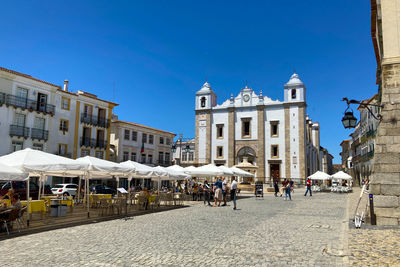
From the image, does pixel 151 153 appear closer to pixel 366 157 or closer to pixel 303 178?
pixel 303 178

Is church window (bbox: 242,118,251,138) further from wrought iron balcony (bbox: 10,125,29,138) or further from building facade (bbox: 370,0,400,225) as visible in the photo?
building facade (bbox: 370,0,400,225)

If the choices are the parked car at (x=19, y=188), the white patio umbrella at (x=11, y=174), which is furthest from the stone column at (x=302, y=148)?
the white patio umbrella at (x=11, y=174)

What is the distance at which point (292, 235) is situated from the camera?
27.7ft

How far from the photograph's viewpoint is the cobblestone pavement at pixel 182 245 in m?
5.84

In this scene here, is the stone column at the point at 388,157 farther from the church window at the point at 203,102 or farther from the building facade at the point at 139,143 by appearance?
the church window at the point at 203,102

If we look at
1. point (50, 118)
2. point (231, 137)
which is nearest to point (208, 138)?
point (231, 137)

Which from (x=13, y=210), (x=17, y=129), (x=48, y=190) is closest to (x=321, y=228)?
(x=13, y=210)

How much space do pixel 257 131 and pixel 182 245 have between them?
40.8 meters

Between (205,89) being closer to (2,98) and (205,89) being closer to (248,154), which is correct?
(248,154)

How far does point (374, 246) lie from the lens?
270 inches

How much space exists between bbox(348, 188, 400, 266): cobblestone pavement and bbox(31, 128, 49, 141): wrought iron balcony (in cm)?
2851

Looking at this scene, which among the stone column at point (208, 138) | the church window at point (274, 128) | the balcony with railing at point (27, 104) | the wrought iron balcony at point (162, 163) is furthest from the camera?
the stone column at point (208, 138)

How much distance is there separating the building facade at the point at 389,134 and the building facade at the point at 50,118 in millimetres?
28308

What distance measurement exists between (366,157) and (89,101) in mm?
36566
